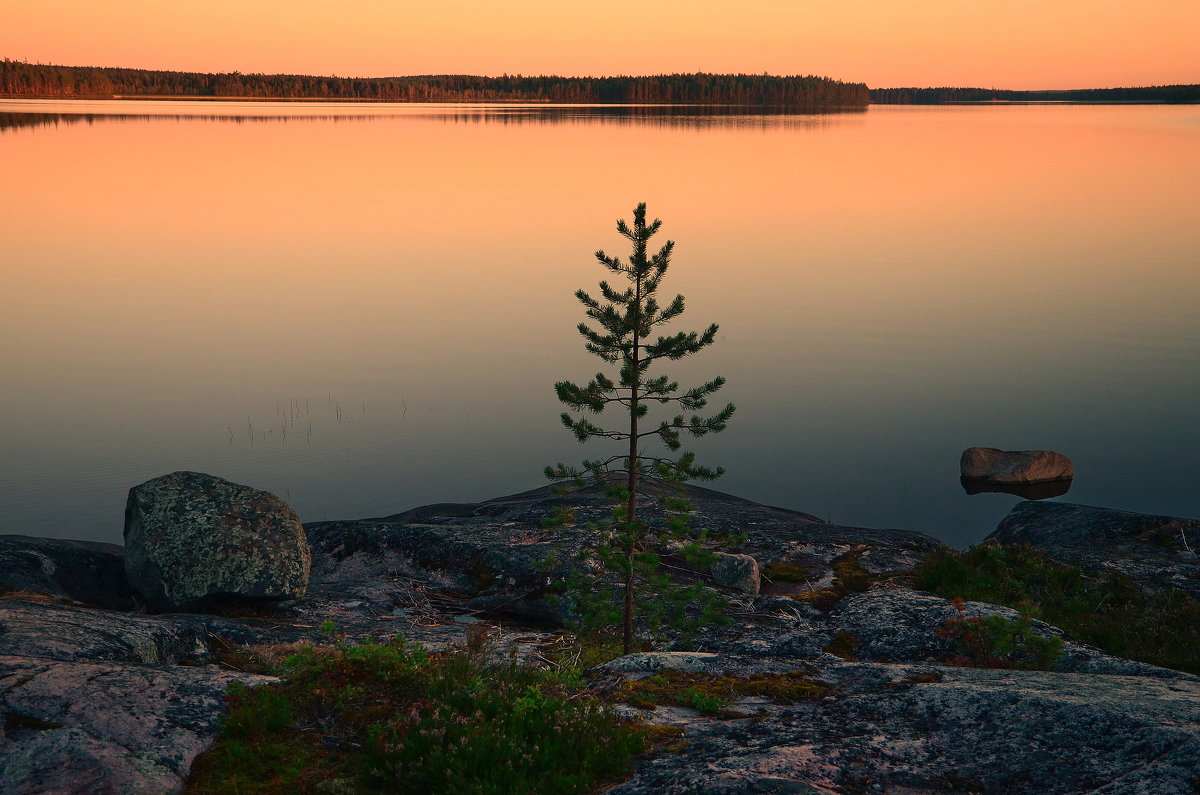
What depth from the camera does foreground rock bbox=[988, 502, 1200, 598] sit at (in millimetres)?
14742

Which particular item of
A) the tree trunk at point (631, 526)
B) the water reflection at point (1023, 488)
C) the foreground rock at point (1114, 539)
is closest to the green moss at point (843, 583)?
the foreground rock at point (1114, 539)

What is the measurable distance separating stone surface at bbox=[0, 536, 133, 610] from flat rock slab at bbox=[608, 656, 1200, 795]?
945 centimetres

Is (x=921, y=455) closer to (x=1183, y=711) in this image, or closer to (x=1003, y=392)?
(x=1003, y=392)

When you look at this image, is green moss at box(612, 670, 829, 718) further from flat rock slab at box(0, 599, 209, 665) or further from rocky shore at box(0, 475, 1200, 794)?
flat rock slab at box(0, 599, 209, 665)

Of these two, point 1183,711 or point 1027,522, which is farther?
point 1027,522

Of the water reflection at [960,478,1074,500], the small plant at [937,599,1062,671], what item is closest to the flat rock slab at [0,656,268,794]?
the small plant at [937,599,1062,671]

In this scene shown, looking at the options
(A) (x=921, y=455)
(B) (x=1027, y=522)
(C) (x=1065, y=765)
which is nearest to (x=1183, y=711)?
(C) (x=1065, y=765)

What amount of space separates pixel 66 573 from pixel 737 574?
32.8 ft

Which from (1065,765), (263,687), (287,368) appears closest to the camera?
(1065,765)

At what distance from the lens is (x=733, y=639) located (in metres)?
12.1

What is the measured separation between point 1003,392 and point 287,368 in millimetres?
23635

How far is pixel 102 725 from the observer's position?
21.9ft

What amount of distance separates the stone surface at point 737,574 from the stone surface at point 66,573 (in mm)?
8784

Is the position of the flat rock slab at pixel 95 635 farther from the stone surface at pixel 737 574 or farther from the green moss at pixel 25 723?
the stone surface at pixel 737 574
